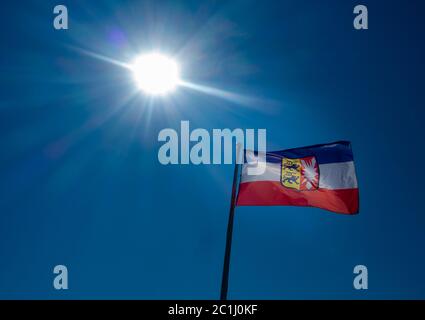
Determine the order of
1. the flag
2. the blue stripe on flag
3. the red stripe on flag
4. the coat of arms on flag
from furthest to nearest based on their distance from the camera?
1. the blue stripe on flag
2. the coat of arms on flag
3. the flag
4. the red stripe on flag

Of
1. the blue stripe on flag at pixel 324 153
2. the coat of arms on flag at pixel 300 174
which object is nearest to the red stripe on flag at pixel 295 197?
the coat of arms on flag at pixel 300 174

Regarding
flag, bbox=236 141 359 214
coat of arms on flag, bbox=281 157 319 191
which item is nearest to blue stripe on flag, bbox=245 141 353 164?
flag, bbox=236 141 359 214

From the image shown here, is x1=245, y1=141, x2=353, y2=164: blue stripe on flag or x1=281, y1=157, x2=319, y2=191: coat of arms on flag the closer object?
x1=281, y1=157, x2=319, y2=191: coat of arms on flag

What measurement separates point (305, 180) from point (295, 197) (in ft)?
2.44

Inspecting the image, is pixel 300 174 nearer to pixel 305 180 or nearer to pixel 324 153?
pixel 305 180

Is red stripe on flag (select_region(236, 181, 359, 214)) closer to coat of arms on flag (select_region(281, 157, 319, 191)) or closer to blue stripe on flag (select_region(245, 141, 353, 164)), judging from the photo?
coat of arms on flag (select_region(281, 157, 319, 191))

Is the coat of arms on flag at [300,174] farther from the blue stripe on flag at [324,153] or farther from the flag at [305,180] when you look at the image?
the blue stripe on flag at [324,153]

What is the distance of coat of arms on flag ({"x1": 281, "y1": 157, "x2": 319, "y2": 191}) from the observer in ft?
47.6

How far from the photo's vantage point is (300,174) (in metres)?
14.7

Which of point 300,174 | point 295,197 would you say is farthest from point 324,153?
point 295,197
